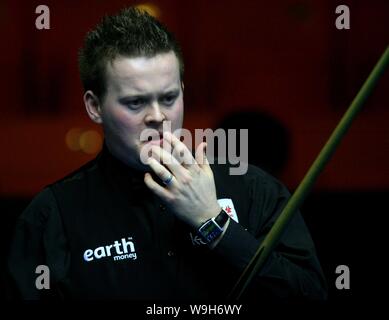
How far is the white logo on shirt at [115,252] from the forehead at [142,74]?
431 mm

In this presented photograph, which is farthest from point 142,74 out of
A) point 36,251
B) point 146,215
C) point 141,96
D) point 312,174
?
point 312,174

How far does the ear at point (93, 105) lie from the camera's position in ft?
7.90

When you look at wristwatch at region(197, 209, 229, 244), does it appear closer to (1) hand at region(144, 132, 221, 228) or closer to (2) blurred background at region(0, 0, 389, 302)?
(1) hand at region(144, 132, 221, 228)

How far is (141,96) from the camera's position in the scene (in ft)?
7.39

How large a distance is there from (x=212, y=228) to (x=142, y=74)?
1.56 ft

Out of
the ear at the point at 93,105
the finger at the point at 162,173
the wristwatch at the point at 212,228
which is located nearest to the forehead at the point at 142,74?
the ear at the point at 93,105

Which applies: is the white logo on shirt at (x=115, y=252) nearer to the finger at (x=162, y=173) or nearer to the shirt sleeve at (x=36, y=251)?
the shirt sleeve at (x=36, y=251)

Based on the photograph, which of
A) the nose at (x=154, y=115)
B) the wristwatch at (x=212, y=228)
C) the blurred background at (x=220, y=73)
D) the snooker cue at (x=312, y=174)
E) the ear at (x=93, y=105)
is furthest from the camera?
the blurred background at (x=220, y=73)

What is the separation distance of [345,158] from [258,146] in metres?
1.24

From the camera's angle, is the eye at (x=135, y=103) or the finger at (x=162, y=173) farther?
the eye at (x=135, y=103)
